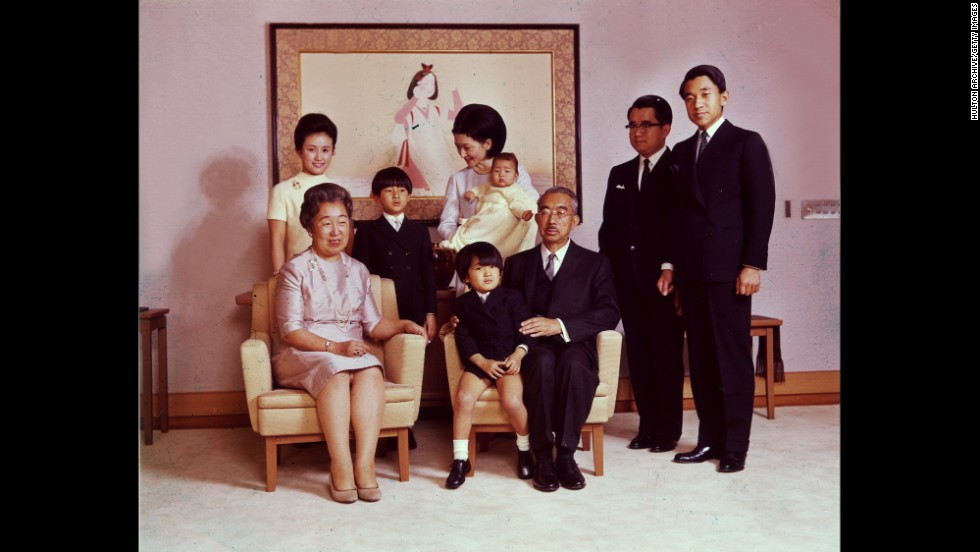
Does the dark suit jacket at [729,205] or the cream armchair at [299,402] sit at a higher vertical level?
the dark suit jacket at [729,205]

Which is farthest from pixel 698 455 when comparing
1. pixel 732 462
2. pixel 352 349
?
pixel 352 349

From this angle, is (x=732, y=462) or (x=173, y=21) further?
(x=173, y=21)

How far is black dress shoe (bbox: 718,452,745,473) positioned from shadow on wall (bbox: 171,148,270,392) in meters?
2.73

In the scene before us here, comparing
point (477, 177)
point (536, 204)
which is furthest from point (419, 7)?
point (536, 204)

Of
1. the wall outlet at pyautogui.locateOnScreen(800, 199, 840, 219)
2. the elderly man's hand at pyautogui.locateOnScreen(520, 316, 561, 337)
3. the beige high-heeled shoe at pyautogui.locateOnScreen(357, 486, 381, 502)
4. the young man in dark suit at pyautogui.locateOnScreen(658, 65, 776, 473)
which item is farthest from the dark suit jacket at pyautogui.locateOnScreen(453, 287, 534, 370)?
the wall outlet at pyautogui.locateOnScreen(800, 199, 840, 219)

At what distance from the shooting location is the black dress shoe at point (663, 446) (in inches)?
162

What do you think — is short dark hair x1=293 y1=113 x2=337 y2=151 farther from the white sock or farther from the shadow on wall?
the white sock

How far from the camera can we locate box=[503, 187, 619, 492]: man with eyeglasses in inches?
142

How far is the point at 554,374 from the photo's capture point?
3662 millimetres

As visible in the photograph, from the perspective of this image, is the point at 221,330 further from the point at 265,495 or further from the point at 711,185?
the point at 711,185

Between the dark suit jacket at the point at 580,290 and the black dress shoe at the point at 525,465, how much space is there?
542mm

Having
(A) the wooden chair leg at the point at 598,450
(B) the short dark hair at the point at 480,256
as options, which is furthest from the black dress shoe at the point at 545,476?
(B) the short dark hair at the point at 480,256

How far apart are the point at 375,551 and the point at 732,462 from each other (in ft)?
5.53

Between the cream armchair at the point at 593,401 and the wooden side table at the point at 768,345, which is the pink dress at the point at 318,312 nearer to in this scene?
the cream armchair at the point at 593,401
